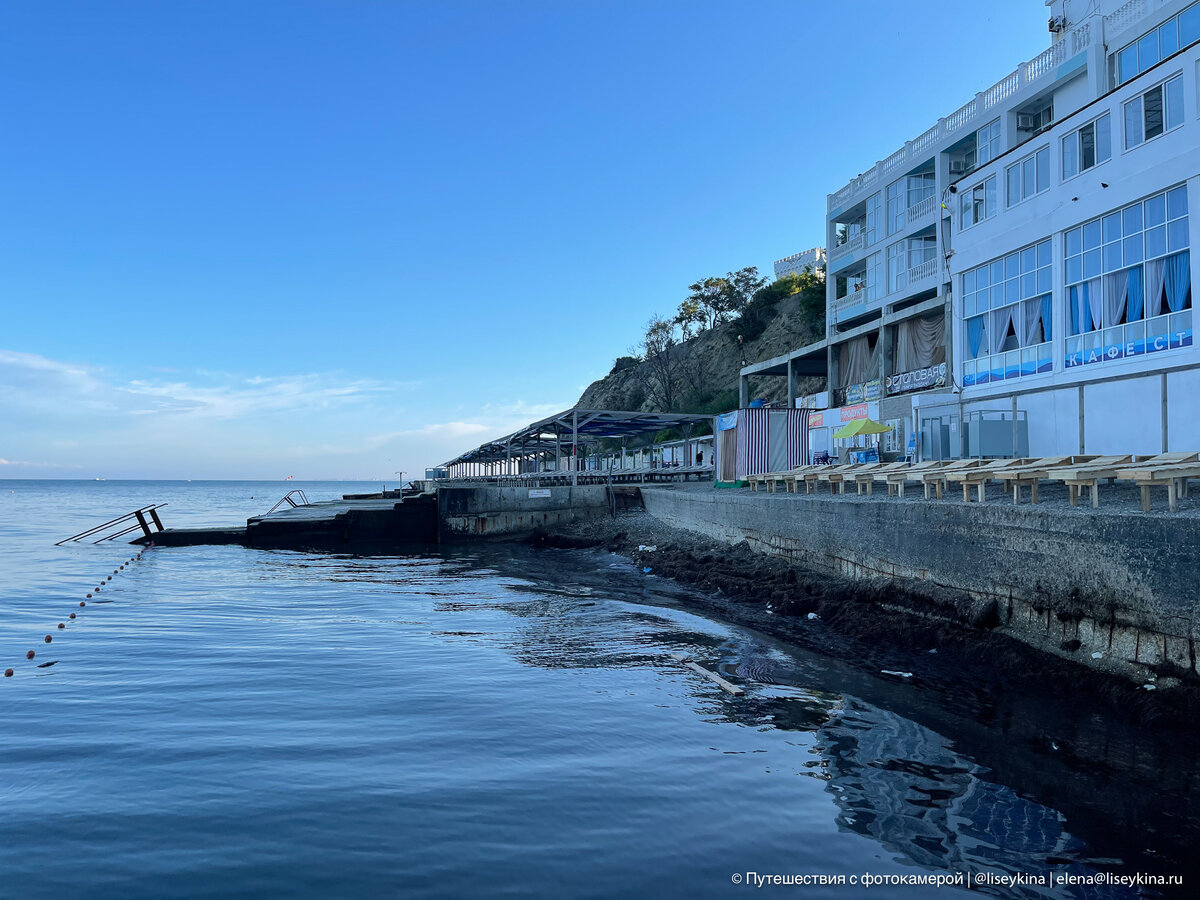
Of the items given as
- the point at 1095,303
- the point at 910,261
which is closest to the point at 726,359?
the point at 910,261

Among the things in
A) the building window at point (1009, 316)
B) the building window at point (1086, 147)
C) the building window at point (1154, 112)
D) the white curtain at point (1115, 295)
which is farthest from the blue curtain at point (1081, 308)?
the building window at point (1154, 112)

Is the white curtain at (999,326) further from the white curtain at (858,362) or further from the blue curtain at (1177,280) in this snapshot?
the white curtain at (858,362)

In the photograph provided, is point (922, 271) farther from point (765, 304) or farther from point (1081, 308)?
point (765, 304)

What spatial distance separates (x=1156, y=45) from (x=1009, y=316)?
39.7 ft

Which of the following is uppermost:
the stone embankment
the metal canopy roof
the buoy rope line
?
the metal canopy roof

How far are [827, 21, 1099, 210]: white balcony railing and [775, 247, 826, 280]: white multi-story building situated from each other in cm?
3215

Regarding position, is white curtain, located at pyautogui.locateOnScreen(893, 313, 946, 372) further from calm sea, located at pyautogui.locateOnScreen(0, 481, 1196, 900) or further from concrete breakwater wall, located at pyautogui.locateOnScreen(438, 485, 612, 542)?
calm sea, located at pyautogui.locateOnScreen(0, 481, 1196, 900)

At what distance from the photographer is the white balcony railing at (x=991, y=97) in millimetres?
27688

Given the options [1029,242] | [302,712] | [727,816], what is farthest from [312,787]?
[1029,242]

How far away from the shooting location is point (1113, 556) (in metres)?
7.86

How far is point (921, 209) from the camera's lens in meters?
35.7

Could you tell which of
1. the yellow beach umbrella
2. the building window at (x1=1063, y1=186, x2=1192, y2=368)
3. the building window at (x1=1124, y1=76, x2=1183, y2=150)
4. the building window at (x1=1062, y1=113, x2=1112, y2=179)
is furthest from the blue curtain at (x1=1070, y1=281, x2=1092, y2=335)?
the yellow beach umbrella

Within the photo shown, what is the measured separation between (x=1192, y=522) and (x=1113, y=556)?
904 mm

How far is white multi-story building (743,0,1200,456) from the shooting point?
1600 centimetres
